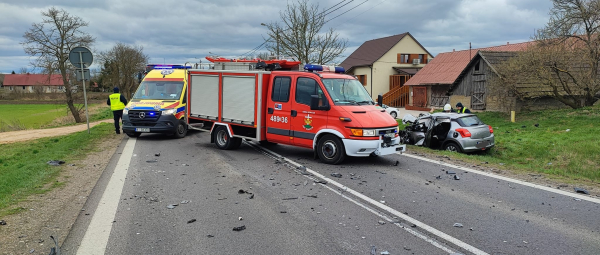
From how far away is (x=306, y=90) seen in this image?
9.58m

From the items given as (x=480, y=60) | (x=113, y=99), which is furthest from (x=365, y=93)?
(x=480, y=60)

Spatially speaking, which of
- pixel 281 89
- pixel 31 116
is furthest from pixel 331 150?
pixel 31 116

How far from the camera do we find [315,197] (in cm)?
643

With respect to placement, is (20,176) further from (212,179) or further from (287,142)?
(287,142)

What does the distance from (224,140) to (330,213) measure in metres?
6.53

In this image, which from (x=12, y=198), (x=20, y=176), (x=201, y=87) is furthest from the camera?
(x=201, y=87)

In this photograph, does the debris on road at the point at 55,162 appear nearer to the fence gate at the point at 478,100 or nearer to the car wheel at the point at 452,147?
the car wheel at the point at 452,147

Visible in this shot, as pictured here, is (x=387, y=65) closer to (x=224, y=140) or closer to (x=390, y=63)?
(x=390, y=63)

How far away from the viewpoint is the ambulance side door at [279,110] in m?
9.90

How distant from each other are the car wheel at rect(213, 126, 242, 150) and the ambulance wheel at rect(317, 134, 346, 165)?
2.98 metres

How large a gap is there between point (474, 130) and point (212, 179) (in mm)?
8457

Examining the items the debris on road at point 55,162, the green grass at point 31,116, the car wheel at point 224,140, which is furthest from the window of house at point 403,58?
the debris on road at point 55,162

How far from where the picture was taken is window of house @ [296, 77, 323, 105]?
9398mm

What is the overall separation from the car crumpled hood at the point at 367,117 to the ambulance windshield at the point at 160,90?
7.80 m
